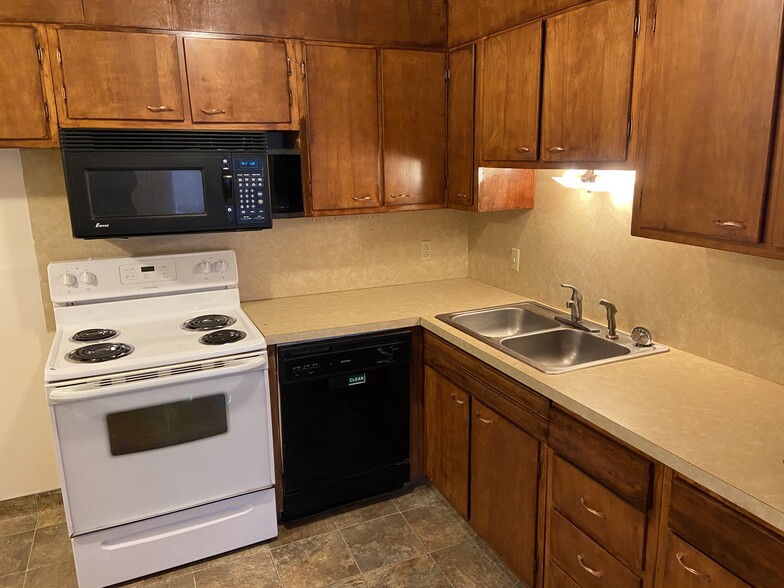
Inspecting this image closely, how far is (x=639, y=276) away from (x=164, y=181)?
73.2 inches

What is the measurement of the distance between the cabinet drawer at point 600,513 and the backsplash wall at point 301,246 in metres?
1.57

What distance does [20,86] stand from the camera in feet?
6.92

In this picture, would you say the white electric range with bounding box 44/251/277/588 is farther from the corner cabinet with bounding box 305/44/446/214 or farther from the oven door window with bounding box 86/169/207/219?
the corner cabinet with bounding box 305/44/446/214

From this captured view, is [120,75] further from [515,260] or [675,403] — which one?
[675,403]

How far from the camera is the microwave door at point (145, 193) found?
218 cm

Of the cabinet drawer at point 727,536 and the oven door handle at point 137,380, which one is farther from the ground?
the oven door handle at point 137,380

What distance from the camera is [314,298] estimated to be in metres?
2.92

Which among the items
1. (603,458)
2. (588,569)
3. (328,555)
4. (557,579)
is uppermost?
(603,458)

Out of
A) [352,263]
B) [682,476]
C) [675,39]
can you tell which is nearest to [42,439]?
[352,263]

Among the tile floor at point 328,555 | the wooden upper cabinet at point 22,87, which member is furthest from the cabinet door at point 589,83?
the wooden upper cabinet at point 22,87

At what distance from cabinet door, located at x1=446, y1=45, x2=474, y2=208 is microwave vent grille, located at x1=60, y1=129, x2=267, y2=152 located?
2.94 feet

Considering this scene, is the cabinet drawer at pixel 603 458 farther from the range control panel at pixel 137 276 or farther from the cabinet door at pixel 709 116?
the range control panel at pixel 137 276

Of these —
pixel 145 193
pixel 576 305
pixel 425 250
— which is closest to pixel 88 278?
pixel 145 193

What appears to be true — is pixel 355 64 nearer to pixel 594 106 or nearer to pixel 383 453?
pixel 594 106
